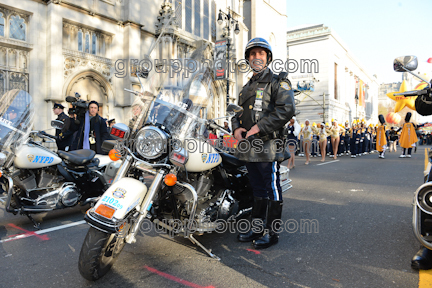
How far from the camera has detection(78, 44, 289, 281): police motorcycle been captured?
2.23 meters

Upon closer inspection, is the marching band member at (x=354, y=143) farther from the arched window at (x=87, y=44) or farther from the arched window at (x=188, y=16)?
the arched window at (x=87, y=44)

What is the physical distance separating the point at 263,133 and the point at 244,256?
1.23 m

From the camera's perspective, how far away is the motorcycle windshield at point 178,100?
262cm

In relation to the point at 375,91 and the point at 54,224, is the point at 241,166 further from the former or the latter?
the point at 375,91

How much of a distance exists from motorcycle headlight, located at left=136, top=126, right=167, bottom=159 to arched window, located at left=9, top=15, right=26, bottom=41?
13.5 metres

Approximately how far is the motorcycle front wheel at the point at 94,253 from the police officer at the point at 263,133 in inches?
58.7

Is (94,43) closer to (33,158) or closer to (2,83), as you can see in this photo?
(2,83)

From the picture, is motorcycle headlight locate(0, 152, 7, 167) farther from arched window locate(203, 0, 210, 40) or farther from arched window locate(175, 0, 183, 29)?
arched window locate(203, 0, 210, 40)

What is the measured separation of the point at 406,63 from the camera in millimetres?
2748

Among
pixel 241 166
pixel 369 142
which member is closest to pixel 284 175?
pixel 241 166

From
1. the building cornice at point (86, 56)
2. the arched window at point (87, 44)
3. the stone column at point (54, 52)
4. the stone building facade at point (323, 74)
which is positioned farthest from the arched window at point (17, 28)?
the stone building facade at point (323, 74)

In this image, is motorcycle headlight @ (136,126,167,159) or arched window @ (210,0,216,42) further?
arched window @ (210,0,216,42)

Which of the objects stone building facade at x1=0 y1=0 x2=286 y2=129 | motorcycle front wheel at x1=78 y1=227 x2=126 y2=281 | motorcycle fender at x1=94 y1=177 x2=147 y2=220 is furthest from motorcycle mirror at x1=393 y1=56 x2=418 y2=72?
stone building facade at x1=0 y1=0 x2=286 y2=129

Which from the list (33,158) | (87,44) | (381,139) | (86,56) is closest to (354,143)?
(381,139)
